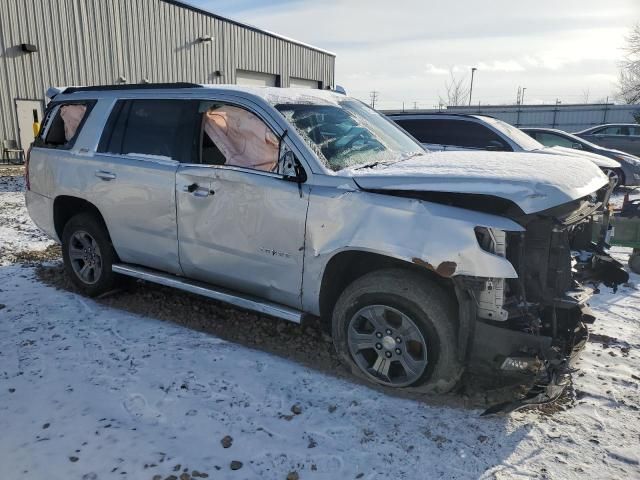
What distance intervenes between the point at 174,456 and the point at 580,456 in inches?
86.9

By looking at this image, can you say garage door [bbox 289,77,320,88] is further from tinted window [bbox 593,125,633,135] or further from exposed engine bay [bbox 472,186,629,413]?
exposed engine bay [bbox 472,186,629,413]

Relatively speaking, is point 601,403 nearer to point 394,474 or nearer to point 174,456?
point 394,474

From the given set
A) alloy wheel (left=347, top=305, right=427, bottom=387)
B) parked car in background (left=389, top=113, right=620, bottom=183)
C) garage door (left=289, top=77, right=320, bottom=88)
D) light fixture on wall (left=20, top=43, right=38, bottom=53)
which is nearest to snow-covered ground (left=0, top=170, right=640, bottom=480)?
alloy wheel (left=347, top=305, right=427, bottom=387)

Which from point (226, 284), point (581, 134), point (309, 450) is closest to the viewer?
point (309, 450)

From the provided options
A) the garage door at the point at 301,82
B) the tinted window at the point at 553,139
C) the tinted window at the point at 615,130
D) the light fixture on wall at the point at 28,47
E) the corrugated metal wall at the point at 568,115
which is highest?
the garage door at the point at 301,82

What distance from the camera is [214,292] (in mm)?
3949

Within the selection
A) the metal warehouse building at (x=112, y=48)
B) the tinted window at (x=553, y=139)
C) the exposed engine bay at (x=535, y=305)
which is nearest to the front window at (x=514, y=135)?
the tinted window at (x=553, y=139)

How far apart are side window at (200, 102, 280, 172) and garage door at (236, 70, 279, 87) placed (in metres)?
20.9

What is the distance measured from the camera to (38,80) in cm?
1653

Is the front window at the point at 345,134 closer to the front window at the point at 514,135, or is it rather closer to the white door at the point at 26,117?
the front window at the point at 514,135

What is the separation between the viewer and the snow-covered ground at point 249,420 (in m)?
2.65

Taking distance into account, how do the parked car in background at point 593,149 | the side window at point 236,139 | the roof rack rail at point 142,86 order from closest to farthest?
the side window at point 236,139 → the roof rack rail at point 142,86 → the parked car in background at point 593,149

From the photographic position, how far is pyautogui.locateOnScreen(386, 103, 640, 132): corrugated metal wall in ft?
102

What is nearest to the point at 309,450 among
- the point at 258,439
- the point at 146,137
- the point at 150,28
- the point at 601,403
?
the point at 258,439
